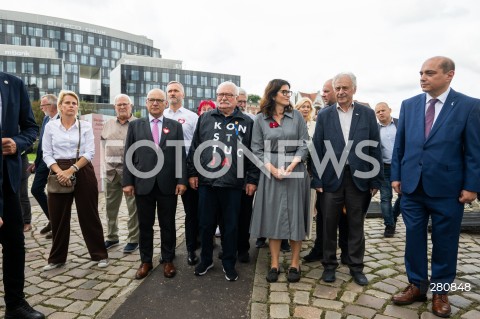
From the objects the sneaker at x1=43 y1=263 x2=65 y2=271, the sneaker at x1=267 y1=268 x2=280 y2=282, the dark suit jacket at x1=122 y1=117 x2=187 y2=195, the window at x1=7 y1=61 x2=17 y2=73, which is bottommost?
the sneaker at x1=43 y1=263 x2=65 y2=271

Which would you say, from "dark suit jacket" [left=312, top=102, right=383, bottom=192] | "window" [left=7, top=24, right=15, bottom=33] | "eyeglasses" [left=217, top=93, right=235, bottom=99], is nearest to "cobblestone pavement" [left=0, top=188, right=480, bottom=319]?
"dark suit jacket" [left=312, top=102, right=383, bottom=192]

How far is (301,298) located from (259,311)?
0.52 m

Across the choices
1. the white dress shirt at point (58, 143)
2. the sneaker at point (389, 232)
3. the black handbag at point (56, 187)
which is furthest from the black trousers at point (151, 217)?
the sneaker at point (389, 232)

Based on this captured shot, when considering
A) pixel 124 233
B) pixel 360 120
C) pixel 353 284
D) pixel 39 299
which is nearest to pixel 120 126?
pixel 124 233

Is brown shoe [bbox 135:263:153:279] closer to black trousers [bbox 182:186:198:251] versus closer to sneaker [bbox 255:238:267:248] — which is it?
black trousers [bbox 182:186:198:251]

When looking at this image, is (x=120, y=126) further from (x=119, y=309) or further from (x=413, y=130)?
(x=413, y=130)

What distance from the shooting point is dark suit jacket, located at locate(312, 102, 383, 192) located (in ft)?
13.1

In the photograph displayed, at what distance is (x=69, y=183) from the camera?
434cm

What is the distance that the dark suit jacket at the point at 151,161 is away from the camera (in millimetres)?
4199

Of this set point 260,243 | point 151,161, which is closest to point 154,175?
point 151,161

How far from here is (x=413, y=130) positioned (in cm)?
352

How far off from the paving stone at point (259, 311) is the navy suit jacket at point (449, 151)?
1867 mm

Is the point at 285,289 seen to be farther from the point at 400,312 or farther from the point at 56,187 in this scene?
the point at 56,187

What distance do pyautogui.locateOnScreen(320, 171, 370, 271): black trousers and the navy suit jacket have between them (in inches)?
27.0
